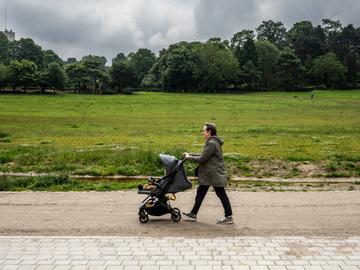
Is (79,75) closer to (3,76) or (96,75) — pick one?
(96,75)

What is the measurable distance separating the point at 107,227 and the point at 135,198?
105 inches

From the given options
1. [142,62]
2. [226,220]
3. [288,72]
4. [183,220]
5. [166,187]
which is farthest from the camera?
[142,62]

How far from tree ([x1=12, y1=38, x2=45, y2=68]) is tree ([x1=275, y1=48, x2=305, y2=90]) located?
61.4 m

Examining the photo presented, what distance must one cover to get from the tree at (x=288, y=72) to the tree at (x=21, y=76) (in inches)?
2141

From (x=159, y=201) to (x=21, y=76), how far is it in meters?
82.8

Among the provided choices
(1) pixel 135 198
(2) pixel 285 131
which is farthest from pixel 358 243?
(2) pixel 285 131

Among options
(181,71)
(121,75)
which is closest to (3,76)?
(121,75)

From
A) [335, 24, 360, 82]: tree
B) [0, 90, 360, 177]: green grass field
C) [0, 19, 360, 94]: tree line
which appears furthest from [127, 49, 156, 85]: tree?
[0, 90, 360, 177]: green grass field

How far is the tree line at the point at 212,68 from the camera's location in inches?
3636

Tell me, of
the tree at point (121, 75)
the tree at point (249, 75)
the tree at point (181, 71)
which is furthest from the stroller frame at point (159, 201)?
the tree at point (249, 75)

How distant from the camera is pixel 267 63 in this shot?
111250mm

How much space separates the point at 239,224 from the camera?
32.2 ft

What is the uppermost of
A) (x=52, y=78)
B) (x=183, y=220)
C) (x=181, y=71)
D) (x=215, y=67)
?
(x=215, y=67)

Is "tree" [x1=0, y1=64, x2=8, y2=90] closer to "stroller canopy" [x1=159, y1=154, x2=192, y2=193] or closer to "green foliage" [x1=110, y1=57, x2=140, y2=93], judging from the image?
"green foliage" [x1=110, y1=57, x2=140, y2=93]
